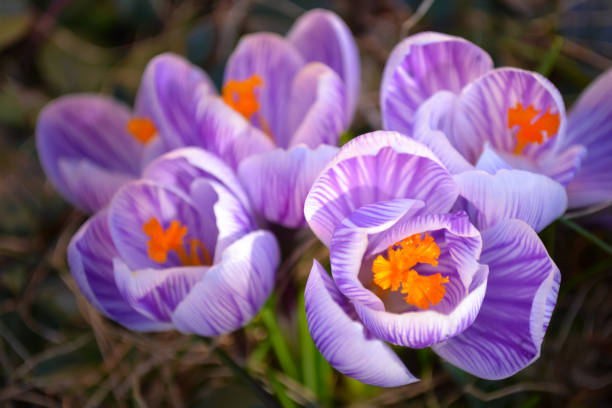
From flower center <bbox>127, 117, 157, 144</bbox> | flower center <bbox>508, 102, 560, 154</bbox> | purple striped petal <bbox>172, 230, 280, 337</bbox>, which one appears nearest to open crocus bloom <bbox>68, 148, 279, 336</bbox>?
purple striped petal <bbox>172, 230, 280, 337</bbox>

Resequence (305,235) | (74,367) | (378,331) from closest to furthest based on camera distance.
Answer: (378,331)
(305,235)
(74,367)

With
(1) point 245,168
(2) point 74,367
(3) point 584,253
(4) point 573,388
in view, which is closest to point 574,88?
(3) point 584,253

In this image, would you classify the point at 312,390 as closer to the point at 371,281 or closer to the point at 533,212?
the point at 371,281

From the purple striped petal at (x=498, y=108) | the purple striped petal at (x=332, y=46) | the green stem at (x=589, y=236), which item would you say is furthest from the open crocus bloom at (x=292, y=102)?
the green stem at (x=589, y=236)

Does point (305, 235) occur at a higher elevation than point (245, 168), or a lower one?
lower

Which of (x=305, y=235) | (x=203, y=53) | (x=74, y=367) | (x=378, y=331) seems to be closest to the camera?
(x=378, y=331)

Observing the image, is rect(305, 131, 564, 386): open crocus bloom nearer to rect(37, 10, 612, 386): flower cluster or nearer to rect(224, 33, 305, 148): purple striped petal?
rect(37, 10, 612, 386): flower cluster
